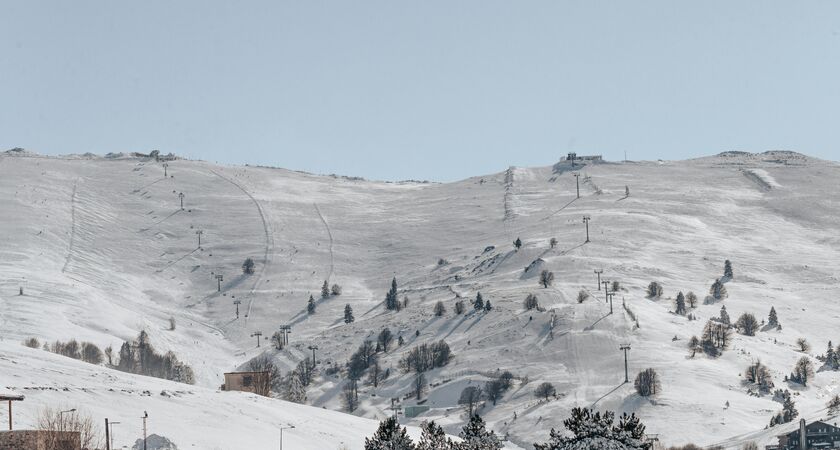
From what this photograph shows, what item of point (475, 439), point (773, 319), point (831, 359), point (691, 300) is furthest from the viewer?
point (691, 300)

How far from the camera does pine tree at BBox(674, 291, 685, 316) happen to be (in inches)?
6832

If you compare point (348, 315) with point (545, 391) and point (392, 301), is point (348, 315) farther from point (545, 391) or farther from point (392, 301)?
point (545, 391)

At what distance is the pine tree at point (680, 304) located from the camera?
6832 inches

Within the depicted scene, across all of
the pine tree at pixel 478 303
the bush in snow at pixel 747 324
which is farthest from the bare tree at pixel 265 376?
the bush in snow at pixel 747 324

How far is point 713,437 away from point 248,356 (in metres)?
68.6

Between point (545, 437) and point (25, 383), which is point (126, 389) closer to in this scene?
point (25, 383)

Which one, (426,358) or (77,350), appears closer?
(77,350)

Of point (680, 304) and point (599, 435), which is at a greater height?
point (599, 435)

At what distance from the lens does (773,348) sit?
162 meters

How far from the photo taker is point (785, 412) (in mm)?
127938

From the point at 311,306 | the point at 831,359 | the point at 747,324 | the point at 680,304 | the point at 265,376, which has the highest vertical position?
the point at 680,304

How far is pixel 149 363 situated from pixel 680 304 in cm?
6412

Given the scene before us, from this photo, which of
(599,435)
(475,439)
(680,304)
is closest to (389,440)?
(475,439)

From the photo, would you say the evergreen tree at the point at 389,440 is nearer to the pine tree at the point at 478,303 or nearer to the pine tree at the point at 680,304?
the pine tree at the point at 478,303
